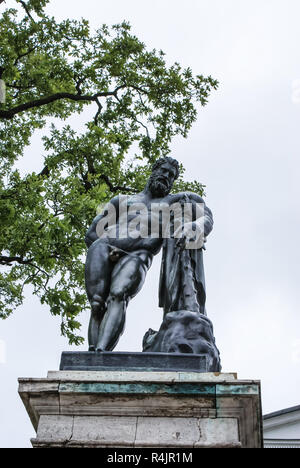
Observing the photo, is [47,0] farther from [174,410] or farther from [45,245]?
[174,410]

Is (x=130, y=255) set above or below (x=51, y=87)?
below

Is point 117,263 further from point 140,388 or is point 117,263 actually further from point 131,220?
point 140,388

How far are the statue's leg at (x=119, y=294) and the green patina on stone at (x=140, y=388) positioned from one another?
63cm

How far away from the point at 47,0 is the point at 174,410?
1190cm

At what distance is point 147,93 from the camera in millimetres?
15227

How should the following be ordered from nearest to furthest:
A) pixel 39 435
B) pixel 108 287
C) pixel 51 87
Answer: pixel 39 435, pixel 108 287, pixel 51 87

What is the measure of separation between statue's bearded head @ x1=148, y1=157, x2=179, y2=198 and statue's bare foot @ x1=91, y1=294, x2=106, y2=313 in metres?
1.36


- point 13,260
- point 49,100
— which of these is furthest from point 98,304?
point 49,100

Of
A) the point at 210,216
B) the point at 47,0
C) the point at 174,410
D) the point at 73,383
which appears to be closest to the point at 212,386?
the point at 174,410

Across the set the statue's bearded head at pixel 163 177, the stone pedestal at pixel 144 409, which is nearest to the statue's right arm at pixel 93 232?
the statue's bearded head at pixel 163 177

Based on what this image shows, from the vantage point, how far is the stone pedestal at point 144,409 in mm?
4984

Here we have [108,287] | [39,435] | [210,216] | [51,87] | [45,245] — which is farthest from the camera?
[51,87]

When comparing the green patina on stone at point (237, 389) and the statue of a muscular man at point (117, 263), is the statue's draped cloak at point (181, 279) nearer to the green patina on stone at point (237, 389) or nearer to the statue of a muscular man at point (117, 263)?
the statue of a muscular man at point (117, 263)

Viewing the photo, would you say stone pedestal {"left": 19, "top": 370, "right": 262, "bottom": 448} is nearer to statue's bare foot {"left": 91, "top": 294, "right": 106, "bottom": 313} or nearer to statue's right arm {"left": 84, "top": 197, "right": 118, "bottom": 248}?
statue's bare foot {"left": 91, "top": 294, "right": 106, "bottom": 313}
